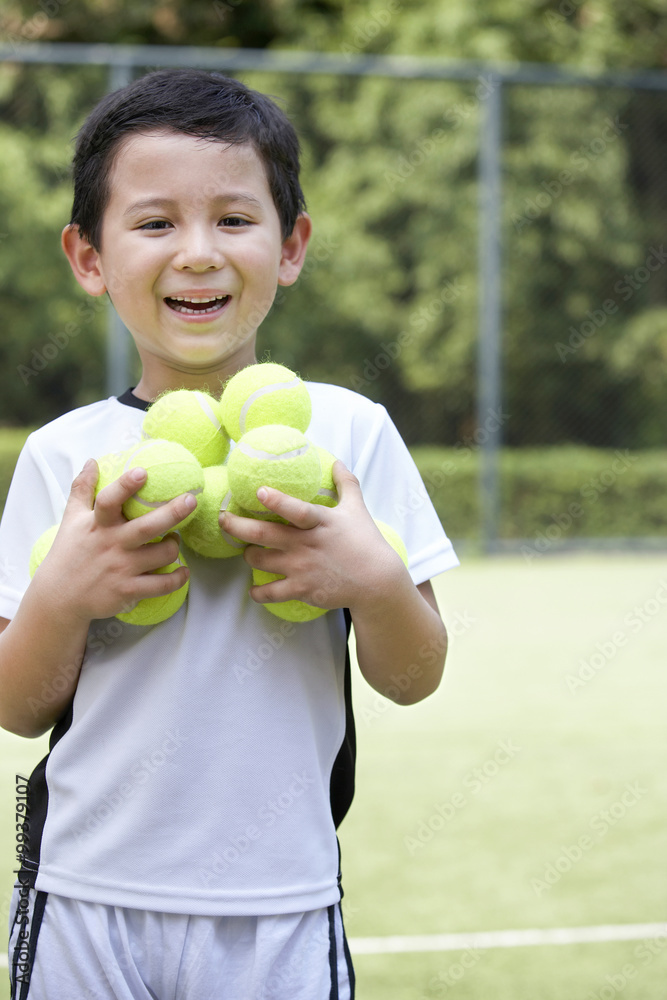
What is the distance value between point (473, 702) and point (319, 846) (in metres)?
3.47

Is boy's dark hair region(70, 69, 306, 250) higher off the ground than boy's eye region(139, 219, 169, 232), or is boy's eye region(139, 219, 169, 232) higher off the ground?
boy's dark hair region(70, 69, 306, 250)

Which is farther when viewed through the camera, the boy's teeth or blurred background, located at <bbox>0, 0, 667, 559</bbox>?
blurred background, located at <bbox>0, 0, 667, 559</bbox>

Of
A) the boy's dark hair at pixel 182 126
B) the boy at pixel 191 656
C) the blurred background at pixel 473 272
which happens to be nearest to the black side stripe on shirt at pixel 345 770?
the boy at pixel 191 656

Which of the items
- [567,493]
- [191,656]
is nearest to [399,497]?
[191,656]

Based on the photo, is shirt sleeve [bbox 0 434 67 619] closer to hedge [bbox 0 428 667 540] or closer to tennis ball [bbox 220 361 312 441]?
tennis ball [bbox 220 361 312 441]

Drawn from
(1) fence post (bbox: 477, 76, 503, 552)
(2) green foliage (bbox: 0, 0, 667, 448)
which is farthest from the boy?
(2) green foliage (bbox: 0, 0, 667, 448)

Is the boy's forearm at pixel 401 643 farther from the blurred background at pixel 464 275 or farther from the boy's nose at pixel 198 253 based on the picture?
the blurred background at pixel 464 275

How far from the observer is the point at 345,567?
1208 mm

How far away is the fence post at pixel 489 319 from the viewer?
8477 mm

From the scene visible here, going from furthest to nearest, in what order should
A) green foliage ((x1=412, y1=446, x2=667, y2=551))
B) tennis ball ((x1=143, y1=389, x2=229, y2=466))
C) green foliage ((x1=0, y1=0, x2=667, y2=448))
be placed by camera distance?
green foliage ((x1=412, y1=446, x2=667, y2=551)), green foliage ((x1=0, y1=0, x2=667, y2=448)), tennis ball ((x1=143, y1=389, x2=229, y2=466))

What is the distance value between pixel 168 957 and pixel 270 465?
0.55 m

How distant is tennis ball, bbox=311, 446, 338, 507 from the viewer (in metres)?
1.24

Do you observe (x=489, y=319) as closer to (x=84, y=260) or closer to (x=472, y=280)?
(x=472, y=280)

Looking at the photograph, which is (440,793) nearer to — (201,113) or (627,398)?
(201,113)
